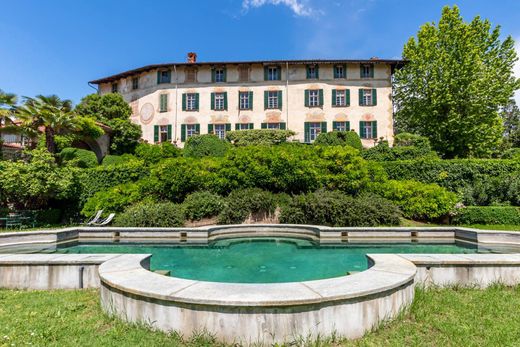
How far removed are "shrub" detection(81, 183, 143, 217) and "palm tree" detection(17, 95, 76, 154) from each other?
534 cm

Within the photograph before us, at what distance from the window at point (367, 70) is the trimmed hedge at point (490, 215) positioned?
50.3 ft

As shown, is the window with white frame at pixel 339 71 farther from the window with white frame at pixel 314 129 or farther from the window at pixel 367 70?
the window with white frame at pixel 314 129

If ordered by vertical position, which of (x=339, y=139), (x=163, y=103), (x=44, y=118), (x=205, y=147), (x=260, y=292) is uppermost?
(x=163, y=103)

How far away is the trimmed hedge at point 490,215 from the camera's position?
13195 millimetres

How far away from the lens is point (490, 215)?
13.4m

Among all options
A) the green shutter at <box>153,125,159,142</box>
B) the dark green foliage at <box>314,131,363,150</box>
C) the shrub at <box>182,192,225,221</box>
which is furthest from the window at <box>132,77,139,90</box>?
the shrub at <box>182,192,225,221</box>

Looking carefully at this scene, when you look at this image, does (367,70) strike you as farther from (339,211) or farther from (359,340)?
(359,340)

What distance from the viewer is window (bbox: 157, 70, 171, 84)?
88.1 feet

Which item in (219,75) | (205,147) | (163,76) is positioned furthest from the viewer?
(163,76)

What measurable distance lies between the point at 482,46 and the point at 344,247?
22961 millimetres

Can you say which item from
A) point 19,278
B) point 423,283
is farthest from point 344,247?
point 19,278

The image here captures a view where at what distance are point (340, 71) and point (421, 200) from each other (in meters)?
15.4

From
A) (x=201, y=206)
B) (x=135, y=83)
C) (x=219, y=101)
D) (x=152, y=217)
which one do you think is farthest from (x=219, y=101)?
(x=152, y=217)

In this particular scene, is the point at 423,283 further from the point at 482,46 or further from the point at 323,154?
the point at 482,46
